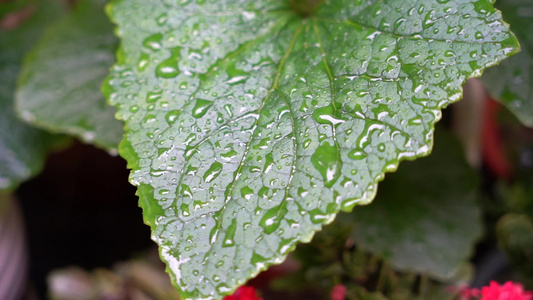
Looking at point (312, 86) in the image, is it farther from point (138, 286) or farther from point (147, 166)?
point (138, 286)

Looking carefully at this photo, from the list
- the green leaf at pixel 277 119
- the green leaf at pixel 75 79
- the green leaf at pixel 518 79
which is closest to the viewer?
the green leaf at pixel 277 119

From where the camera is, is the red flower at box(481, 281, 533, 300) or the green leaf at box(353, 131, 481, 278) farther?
the green leaf at box(353, 131, 481, 278)

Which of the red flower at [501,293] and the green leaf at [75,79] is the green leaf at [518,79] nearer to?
the red flower at [501,293]

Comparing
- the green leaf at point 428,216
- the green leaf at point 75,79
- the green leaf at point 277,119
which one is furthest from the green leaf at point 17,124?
the green leaf at point 428,216

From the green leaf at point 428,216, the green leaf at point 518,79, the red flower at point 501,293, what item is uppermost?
the green leaf at point 518,79

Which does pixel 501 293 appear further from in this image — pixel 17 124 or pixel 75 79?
pixel 17 124

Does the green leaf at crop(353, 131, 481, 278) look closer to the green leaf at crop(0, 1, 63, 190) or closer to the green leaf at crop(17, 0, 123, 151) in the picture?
the green leaf at crop(17, 0, 123, 151)

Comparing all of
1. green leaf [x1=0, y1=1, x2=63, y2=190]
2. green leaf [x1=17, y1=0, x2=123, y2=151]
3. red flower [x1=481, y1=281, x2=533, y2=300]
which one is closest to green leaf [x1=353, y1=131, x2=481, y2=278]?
red flower [x1=481, y1=281, x2=533, y2=300]
